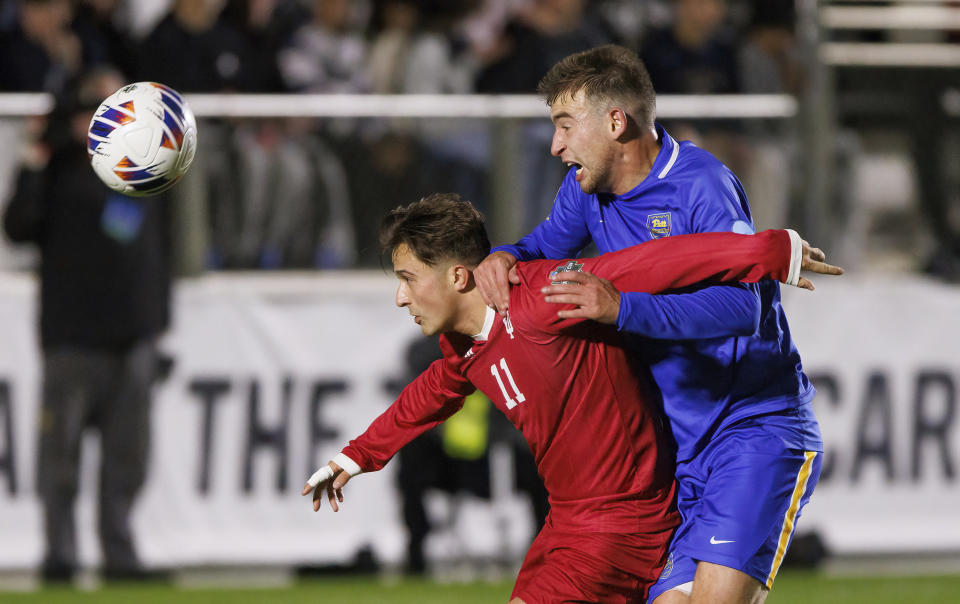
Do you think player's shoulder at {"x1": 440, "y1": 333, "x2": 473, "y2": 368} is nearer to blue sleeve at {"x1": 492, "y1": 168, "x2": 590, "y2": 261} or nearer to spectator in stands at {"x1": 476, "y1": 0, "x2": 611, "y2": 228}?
blue sleeve at {"x1": 492, "y1": 168, "x2": 590, "y2": 261}

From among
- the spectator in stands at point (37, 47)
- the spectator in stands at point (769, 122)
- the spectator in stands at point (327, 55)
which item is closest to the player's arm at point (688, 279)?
the spectator in stands at point (769, 122)

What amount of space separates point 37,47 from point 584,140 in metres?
6.21

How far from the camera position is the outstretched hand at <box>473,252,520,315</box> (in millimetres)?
4047

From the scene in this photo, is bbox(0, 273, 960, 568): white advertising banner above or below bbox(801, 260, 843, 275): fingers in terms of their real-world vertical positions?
below

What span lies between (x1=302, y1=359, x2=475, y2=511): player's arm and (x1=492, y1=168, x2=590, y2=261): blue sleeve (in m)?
Answer: 0.52

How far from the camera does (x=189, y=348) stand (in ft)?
28.0

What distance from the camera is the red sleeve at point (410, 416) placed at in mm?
4527

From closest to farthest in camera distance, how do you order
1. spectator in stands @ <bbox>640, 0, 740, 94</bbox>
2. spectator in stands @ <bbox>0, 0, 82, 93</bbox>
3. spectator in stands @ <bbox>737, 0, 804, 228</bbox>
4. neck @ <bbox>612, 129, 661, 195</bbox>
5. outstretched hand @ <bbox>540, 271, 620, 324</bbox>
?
outstretched hand @ <bbox>540, 271, 620, 324</bbox>, neck @ <bbox>612, 129, 661, 195</bbox>, spectator in stands @ <bbox>737, 0, 804, 228</bbox>, spectator in stands @ <bbox>0, 0, 82, 93</bbox>, spectator in stands @ <bbox>640, 0, 740, 94</bbox>

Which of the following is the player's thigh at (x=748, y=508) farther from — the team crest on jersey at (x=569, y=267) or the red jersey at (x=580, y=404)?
the team crest on jersey at (x=569, y=267)

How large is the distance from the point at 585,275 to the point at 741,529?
3.18 ft

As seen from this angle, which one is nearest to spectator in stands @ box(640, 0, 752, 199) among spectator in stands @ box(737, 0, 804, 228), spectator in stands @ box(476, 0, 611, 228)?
spectator in stands @ box(737, 0, 804, 228)

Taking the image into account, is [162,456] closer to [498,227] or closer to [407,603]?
[407,603]

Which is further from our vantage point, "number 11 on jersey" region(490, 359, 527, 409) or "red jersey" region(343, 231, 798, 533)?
"number 11 on jersey" region(490, 359, 527, 409)

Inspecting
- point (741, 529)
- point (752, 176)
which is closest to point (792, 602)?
point (752, 176)
